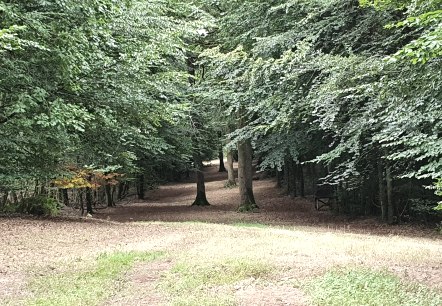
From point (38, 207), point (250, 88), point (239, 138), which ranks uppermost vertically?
point (250, 88)

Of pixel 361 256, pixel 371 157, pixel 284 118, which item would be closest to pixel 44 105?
pixel 284 118

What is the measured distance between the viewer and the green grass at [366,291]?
4.72 m

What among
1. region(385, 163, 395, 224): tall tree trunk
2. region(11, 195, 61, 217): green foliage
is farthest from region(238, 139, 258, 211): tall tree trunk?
region(11, 195, 61, 217): green foliage

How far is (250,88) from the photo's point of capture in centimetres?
1412

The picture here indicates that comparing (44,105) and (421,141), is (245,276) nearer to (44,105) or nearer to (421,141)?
(421,141)

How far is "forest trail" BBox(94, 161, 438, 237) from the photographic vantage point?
1505 cm

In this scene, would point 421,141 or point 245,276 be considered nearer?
point 245,276

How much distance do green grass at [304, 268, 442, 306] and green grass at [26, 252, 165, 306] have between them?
99.3 inches

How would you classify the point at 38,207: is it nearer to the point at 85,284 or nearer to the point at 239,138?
the point at 239,138

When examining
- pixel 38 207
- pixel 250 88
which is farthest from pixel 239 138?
pixel 38 207

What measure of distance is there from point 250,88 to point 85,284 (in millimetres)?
9387

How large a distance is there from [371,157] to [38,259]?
1050 cm

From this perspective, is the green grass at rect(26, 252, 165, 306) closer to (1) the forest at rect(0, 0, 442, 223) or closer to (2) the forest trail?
(1) the forest at rect(0, 0, 442, 223)

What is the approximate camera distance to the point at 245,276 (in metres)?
6.01
